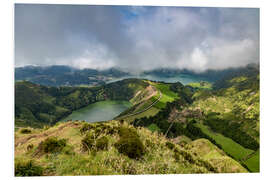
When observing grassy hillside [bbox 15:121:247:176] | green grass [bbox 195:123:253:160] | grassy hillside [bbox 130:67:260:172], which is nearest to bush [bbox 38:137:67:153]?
grassy hillside [bbox 15:121:247:176]

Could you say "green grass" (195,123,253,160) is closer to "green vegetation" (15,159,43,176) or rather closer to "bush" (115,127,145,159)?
"bush" (115,127,145,159)

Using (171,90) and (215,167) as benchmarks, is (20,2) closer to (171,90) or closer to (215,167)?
(215,167)

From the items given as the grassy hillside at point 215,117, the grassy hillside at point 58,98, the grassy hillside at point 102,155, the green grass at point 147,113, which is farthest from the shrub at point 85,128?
the grassy hillside at point 58,98

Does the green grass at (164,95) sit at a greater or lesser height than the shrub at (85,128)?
greater

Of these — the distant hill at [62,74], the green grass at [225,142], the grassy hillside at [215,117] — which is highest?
the distant hill at [62,74]

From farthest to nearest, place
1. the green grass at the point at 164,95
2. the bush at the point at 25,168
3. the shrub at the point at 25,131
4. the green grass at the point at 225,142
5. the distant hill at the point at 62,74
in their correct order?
the green grass at the point at 225,142, the distant hill at the point at 62,74, the green grass at the point at 164,95, the shrub at the point at 25,131, the bush at the point at 25,168

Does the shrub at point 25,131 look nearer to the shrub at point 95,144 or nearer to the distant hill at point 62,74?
the shrub at point 95,144

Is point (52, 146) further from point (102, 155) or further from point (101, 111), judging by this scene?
point (101, 111)

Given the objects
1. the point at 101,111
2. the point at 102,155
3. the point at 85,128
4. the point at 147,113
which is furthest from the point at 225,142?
the point at 101,111
